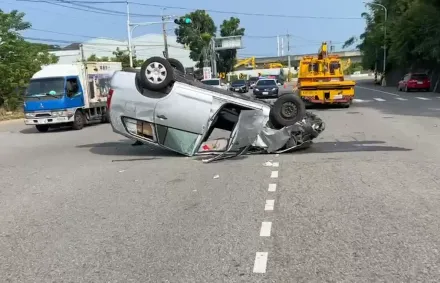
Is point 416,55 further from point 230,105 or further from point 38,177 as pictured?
point 38,177

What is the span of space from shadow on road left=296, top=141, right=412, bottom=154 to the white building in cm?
8625

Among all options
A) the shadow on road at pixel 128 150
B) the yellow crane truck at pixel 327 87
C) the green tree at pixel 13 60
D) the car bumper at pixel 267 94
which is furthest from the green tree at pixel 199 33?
the shadow on road at pixel 128 150

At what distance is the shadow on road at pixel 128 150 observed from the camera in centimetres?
1202

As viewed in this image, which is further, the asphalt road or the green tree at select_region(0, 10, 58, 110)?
the green tree at select_region(0, 10, 58, 110)

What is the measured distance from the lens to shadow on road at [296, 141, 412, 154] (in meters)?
11.5

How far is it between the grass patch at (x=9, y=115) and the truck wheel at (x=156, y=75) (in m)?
21.2

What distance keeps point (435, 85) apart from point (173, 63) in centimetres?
3444

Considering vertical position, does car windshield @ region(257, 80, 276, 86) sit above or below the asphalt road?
below

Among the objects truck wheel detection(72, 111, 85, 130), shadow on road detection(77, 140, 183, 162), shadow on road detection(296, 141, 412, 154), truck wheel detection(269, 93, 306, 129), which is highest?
truck wheel detection(269, 93, 306, 129)

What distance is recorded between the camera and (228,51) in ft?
318

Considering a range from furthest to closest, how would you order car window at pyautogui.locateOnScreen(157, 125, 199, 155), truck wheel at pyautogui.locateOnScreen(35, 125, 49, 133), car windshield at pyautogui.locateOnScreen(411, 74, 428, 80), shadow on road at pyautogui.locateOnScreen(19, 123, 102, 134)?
1. car windshield at pyautogui.locateOnScreen(411, 74, 428, 80)
2. truck wheel at pyautogui.locateOnScreen(35, 125, 49, 133)
3. shadow on road at pyautogui.locateOnScreen(19, 123, 102, 134)
4. car window at pyautogui.locateOnScreen(157, 125, 199, 155)

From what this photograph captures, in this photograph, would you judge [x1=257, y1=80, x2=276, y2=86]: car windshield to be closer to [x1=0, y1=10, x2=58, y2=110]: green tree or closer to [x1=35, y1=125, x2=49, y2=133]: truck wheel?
[x1=0, y1=10, x2=58, y2=110]: green tree

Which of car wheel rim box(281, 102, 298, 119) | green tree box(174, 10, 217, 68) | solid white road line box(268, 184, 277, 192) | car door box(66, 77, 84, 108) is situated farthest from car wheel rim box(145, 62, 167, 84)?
green tree box(174, 10, 217, 68)

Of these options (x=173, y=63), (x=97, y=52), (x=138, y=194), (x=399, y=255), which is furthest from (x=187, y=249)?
(x=97, y=52)
